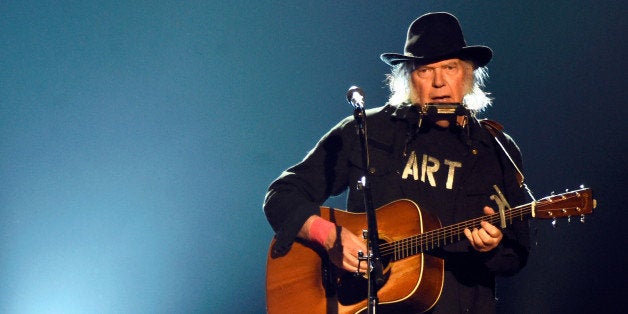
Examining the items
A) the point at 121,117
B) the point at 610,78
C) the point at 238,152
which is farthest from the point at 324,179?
the point at 610,78

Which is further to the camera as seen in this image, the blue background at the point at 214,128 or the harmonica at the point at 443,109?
the blue background at the point at 214,128

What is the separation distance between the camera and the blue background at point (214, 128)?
4625 millimetres

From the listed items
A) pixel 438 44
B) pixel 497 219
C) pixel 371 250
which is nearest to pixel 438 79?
pixel 438 44


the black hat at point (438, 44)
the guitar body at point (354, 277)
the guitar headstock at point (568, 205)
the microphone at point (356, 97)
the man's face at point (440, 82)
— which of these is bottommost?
the guitar body at point (354, 277)

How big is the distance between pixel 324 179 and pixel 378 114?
0.42 m

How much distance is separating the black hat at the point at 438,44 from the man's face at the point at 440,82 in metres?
0.04

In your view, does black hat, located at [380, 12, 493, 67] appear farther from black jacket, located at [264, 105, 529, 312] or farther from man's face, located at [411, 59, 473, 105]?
black jacket, located at [264, 105, 529, 312]

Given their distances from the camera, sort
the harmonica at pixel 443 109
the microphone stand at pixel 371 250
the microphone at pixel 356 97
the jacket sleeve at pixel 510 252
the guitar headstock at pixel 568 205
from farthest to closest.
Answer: the harmonica at pixel 443 109, the jacket sleeve at pixel 510 252, the guitar headstock at pixel 568 205, the microphone at pixel 356 97, the microphone stand at pixel 371 250

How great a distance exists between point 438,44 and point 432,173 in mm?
659

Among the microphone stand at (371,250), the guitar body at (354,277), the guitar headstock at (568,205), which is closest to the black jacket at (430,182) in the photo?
the guitar body at (354,277)

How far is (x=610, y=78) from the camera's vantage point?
464 centimetres

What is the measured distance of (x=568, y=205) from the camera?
284 centimetres

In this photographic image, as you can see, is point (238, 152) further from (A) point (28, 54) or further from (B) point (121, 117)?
(A) point (28, 54)

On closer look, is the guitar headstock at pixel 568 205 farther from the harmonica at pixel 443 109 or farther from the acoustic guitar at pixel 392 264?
the harmonica at pixel 443 109
